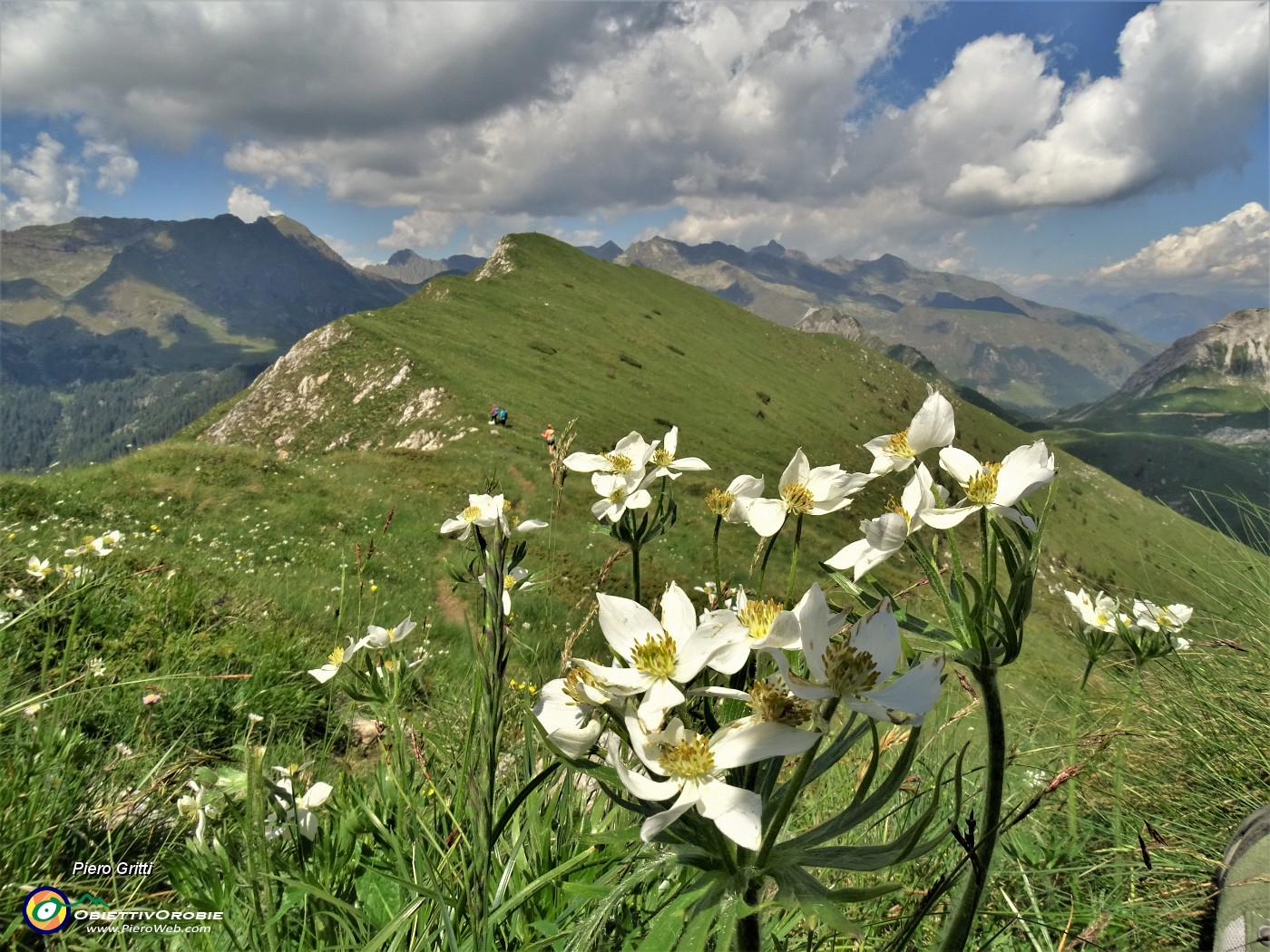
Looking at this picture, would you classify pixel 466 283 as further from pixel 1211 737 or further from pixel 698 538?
pixel 1211 737

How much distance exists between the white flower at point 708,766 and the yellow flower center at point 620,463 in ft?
3.73

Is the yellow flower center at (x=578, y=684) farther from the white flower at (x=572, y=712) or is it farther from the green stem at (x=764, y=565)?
the green stem at (x=764, y=565)

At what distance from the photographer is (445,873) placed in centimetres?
213

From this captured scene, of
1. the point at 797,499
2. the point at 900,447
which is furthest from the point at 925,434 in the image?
the point at 797,499

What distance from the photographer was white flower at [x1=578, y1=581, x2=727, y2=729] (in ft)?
3.60

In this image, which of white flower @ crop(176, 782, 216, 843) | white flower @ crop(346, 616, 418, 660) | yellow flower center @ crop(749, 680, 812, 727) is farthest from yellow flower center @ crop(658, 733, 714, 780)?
white flower @ crop(176, 782, 216, 843)

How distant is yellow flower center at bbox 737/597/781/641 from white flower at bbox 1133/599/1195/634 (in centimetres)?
274

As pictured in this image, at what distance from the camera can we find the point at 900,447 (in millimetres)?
1771

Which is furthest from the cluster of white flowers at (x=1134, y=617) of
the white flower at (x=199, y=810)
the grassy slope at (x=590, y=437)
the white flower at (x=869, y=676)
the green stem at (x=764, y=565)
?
the white flower at (x=199, y=810)

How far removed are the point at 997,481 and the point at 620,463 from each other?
1.18 metres

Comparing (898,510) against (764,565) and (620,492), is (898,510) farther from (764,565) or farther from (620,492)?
(620,492)

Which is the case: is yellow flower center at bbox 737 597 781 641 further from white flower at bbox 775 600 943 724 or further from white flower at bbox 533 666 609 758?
white flower at bbox 533 666 609 758

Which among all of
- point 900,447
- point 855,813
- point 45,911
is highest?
point 900,447

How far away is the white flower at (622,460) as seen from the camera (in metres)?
2.15
